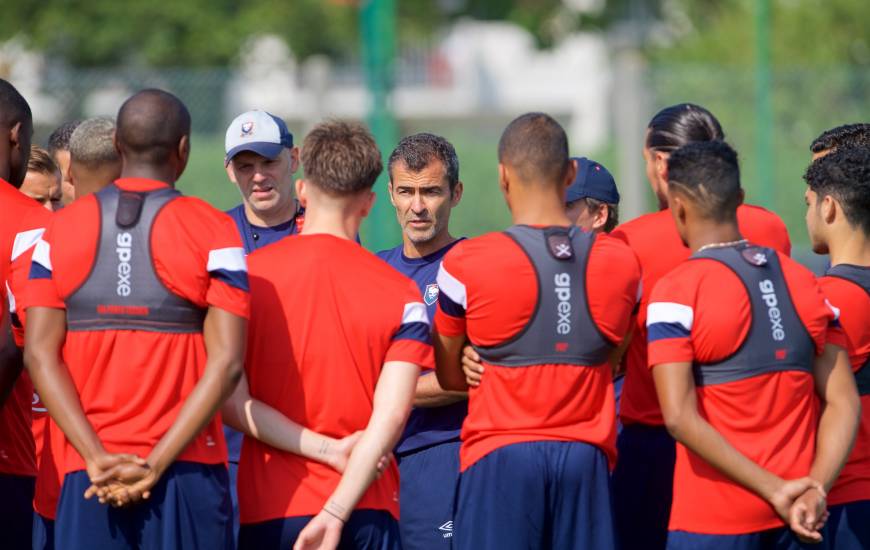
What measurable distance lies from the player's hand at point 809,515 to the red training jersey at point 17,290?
2.90 meters

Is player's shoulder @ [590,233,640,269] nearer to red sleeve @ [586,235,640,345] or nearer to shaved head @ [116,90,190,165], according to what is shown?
red sleeve @ [586,235,640,345]

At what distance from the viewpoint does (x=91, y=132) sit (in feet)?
16.6

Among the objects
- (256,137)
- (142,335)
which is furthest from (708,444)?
(256,137)

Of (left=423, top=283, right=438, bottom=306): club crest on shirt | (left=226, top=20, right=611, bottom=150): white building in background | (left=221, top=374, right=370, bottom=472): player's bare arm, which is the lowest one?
(left=221, top=374, right=370, bottom=472): player's bare arm

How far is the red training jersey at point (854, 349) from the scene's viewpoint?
4.92 metres

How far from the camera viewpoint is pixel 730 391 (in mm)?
4535

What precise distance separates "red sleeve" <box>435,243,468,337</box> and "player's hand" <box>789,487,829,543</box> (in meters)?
1.39

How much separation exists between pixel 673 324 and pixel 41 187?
3533 millimetres

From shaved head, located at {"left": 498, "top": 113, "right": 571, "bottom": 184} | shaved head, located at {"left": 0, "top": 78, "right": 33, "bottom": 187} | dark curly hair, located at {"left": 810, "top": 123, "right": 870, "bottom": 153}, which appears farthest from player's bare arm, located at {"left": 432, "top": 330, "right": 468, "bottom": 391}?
dark curly hair, located at {"left": 810, "top": 123, "right": 870, "bottom": 153}

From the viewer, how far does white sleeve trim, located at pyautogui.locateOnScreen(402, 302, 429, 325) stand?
4.59m

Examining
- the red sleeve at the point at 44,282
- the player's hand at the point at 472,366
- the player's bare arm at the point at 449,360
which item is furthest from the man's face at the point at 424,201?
the red sleeve at the point at 44,282

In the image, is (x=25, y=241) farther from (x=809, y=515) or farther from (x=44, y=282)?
(x=809, y=515)

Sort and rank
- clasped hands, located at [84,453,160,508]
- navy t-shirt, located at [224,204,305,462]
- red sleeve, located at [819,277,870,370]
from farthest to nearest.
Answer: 1. navy t-shirt, located at [224,204,305,462]
2. red sleeve, located at [819,277,870,370]
3. clasped hands, located at [84,453,160,508]

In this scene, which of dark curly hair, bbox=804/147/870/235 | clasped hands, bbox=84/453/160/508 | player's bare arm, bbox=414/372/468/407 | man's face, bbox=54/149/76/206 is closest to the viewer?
clasped hands, bbox=84/453/160/508
